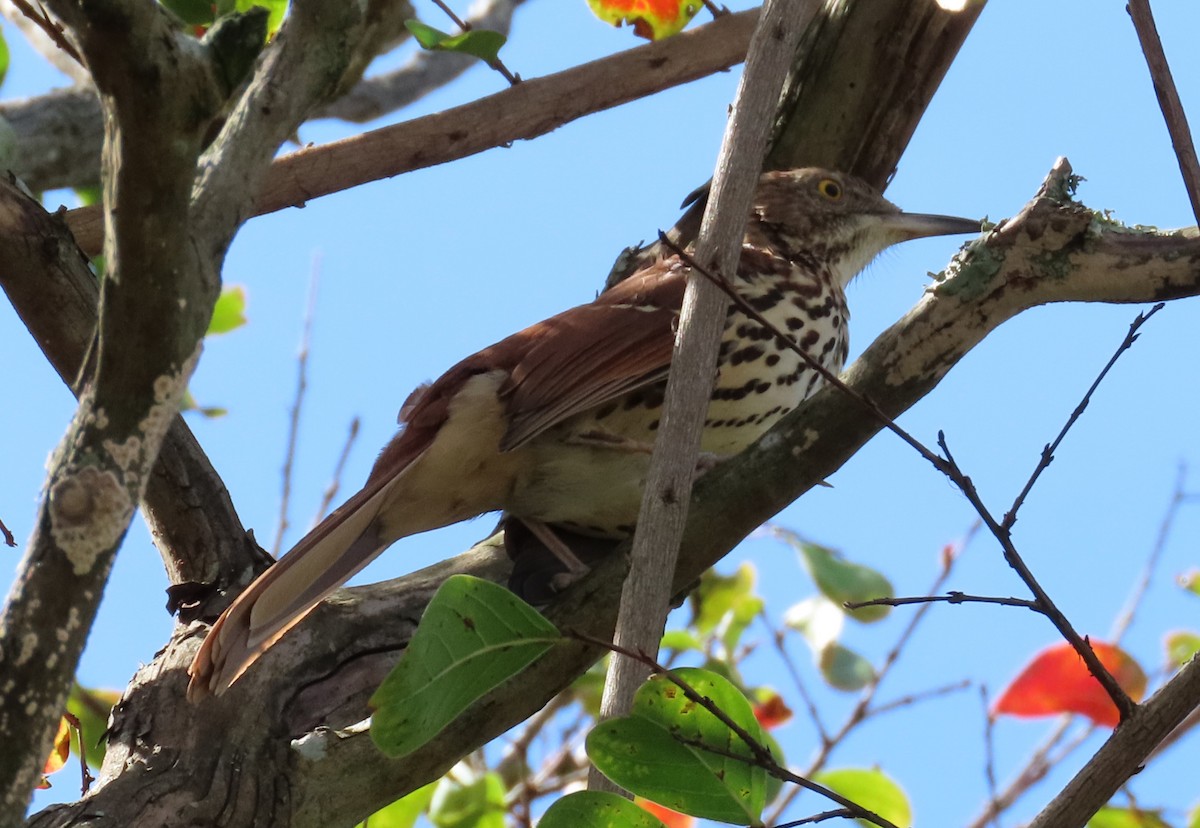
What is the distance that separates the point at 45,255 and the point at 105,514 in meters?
1.22

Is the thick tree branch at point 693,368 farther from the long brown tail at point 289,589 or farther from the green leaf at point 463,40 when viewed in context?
the green leaf at point 463,40

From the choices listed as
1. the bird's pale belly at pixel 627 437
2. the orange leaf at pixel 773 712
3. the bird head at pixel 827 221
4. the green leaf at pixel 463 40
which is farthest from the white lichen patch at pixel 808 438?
the orange leaf at pixel 773 712

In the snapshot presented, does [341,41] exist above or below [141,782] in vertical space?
above

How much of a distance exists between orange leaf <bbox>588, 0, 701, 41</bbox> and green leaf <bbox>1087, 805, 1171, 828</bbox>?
210 cm

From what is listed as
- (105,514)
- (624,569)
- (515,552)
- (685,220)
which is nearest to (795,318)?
(685,220)

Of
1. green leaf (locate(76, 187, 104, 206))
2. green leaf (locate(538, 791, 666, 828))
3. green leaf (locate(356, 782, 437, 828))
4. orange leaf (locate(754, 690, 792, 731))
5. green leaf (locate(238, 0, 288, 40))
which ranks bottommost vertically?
green leaf (locate(538, 791, 666, 828))

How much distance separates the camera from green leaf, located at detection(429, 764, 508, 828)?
305 cm

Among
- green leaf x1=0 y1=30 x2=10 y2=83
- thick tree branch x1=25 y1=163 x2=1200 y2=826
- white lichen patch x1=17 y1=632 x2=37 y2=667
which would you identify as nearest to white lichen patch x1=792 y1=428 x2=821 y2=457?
thick tree branch x1=25 y1=163 x2=1200 y2=826

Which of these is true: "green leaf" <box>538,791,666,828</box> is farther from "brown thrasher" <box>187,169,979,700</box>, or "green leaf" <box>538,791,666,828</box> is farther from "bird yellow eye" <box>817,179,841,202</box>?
"bird yellow eye" <box>817,179,841,202</box>

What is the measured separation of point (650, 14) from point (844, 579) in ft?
5.14

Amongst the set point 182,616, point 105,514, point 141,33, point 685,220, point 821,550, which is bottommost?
point 105,514

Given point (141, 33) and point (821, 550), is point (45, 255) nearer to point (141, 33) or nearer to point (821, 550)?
point (141, 33)

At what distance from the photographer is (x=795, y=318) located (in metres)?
3.26

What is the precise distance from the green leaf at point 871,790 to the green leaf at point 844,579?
21.9 inches
